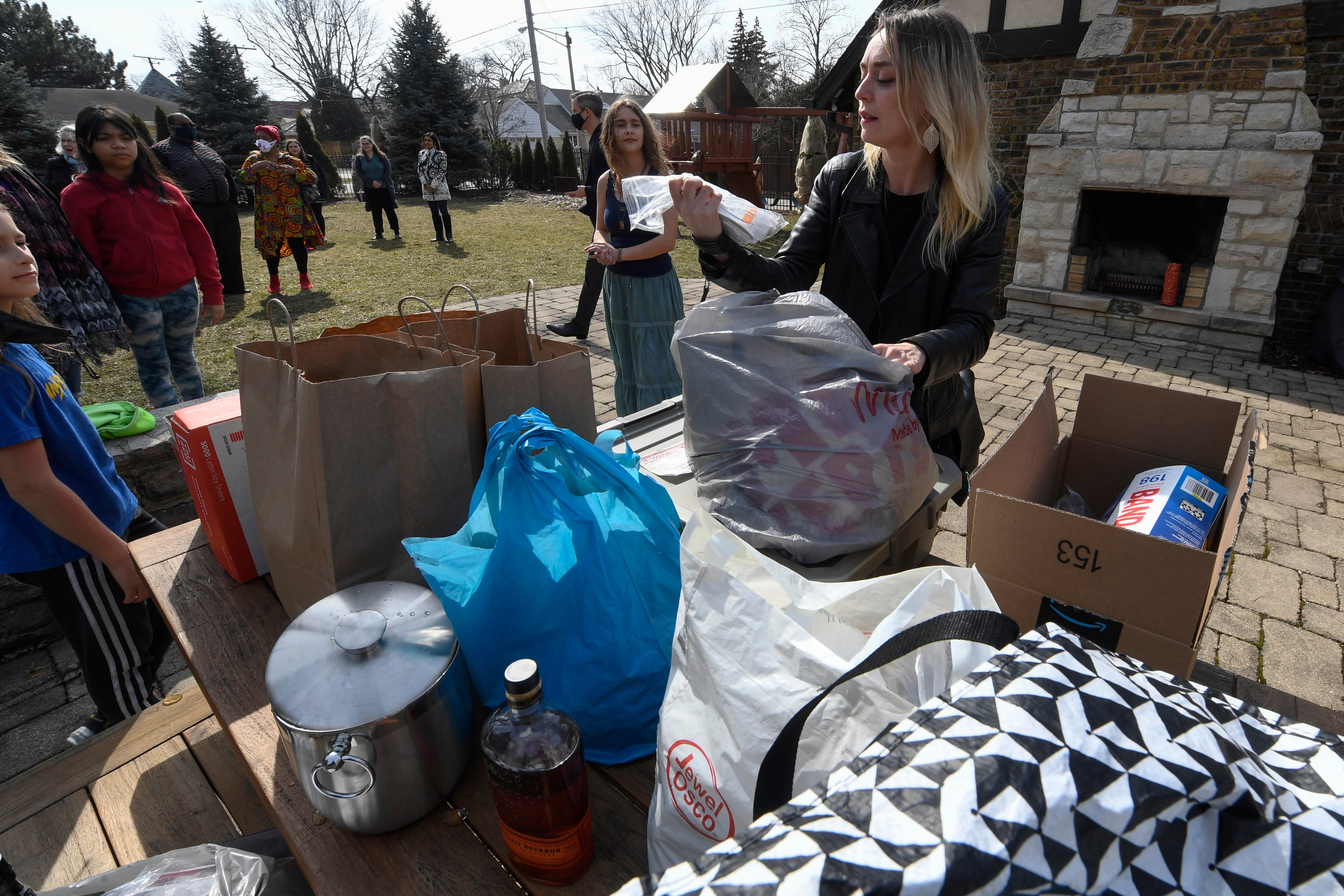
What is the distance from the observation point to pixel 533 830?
84 centimetres

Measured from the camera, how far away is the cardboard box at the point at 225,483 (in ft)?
4.78

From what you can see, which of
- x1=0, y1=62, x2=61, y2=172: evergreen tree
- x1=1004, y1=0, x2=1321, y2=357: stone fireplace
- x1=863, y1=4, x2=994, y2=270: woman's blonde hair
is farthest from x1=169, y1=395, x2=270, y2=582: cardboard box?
x1=0, y1=62, x2=61, y2=172: evergreen tree

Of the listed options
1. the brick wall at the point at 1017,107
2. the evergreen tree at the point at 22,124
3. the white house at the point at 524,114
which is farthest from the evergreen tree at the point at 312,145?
the white house at the point at 524,114

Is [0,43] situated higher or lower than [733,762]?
higher

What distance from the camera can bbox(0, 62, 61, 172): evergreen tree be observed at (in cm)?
1308

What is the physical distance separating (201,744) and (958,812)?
5.83 feet

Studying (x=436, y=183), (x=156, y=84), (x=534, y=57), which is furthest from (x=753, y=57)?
(x=156, y=84)

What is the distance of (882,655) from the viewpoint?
0.66 meters

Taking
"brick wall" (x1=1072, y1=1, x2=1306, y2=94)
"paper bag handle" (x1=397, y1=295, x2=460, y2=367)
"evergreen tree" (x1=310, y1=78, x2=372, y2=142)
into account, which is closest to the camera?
"paper bag handle" (x1=397, y1=295, x2=460, y2=367)

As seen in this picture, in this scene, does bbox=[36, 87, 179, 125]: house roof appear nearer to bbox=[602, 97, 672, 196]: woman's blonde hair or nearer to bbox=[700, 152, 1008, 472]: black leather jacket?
bbox=[602, 97, 672, 196]: woman's blonde hair

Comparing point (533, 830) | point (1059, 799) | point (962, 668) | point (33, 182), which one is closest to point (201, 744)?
point (533, 830)

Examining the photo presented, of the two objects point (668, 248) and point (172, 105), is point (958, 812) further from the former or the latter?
point (172, 105)

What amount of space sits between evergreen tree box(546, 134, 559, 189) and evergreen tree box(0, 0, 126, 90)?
72.2 ft

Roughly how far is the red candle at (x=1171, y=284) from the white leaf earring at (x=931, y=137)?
19.5 ft
